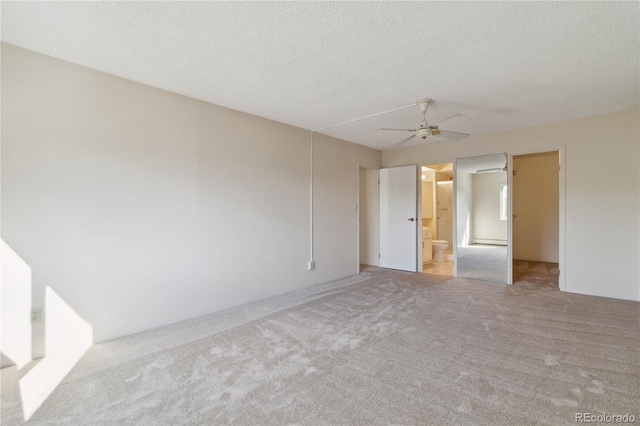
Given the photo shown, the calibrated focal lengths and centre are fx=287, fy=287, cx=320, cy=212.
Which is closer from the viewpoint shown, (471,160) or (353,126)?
(353,126)

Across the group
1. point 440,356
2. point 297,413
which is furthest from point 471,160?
point 297,413

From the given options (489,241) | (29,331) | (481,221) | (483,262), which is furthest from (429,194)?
(29,331)

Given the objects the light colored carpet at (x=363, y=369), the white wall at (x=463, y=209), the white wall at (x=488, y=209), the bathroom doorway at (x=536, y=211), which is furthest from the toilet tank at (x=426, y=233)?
the light colored carpet at (x=363, y=369)

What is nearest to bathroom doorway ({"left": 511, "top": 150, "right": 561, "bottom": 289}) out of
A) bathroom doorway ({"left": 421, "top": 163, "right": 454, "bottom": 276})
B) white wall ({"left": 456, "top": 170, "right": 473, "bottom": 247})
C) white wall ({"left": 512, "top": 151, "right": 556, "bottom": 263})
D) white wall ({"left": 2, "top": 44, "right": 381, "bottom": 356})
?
white wall ({"left": 512, "top": 151, "right": 556, "bottom": 263})

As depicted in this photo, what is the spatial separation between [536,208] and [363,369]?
6.45m

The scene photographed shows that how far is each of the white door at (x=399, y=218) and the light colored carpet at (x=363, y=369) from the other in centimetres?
214

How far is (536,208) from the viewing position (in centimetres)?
650

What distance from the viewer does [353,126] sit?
171 inches

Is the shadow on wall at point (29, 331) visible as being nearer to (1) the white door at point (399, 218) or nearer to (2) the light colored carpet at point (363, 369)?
(2) the light colored carpet at point (363, 369)

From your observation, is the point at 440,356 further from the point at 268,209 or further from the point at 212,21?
the point at 212,21

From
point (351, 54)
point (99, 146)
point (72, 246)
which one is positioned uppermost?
point (351, 54)

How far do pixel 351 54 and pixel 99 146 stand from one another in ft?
7.79

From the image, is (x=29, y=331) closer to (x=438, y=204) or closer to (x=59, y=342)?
(x=59, y=342)

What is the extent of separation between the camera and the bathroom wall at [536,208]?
20.7 ft
